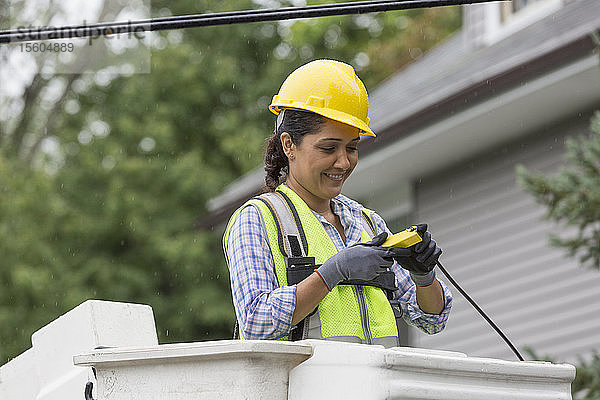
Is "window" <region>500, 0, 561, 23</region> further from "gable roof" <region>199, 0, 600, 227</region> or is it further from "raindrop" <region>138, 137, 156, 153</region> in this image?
"raindrop" <region>138, 137, 156, 153</region>

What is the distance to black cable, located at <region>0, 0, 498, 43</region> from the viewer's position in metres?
3.74

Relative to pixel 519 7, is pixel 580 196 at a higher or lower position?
lower

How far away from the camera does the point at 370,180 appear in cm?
998

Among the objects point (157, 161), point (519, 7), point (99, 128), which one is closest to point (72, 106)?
point (99, 128)

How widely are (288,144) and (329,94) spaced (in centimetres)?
22

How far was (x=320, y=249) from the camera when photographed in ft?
9.98

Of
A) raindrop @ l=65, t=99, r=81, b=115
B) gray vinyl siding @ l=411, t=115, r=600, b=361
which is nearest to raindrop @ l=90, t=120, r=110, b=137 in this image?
raindrop @ l=65, t=99, r=81, b=115

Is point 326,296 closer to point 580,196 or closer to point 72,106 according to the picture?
point 580,196

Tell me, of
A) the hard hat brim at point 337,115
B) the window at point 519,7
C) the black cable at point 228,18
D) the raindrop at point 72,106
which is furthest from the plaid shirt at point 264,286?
the raindrop at point 72,106

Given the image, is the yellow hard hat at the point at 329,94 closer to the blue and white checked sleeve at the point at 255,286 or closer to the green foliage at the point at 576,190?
the blue and white checked sleeve at the point at 255,286

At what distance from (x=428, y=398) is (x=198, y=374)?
0.52 metres

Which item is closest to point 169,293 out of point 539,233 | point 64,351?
point 539,233

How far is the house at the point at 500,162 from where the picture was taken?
762 cm

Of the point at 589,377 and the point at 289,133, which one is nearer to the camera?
the point at 289,133
